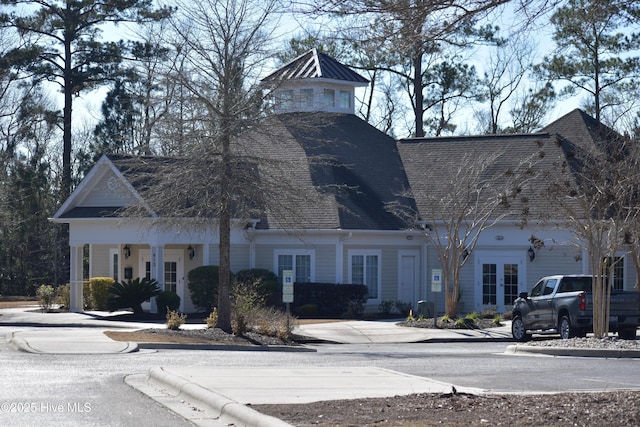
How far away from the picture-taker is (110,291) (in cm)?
3312

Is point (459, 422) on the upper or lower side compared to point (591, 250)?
lower

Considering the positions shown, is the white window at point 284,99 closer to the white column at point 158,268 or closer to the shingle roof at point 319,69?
the white column at point 158,268

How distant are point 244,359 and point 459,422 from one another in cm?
947

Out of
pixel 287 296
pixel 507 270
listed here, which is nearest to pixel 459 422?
pixel 287 296

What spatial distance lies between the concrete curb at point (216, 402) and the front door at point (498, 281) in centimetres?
2318

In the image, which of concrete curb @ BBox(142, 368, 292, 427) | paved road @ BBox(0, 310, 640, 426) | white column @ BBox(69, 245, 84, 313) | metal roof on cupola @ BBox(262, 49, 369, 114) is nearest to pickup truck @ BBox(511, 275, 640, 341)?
paved road @ BBox(0, 310, 640, 426)

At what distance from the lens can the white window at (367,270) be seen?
3634 centimetres

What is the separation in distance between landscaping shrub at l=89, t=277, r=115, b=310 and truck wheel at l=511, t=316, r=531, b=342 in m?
15.0

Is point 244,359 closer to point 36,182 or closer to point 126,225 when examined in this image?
point 126,225

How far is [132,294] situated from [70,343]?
433 inches

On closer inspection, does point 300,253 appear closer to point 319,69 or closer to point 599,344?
point 319,69

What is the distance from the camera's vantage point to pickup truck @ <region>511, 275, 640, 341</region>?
2477cm

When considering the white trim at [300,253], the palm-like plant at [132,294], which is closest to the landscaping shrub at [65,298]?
the palm-like plant at [132,294]

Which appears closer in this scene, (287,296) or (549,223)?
(287,296)
